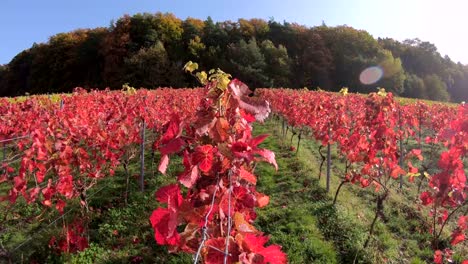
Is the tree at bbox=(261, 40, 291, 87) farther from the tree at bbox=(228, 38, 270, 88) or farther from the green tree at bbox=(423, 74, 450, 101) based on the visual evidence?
the green tree at bbox=(423, 74, 450, 101)

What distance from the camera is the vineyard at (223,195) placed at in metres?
1.65

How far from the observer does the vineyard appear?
165cm

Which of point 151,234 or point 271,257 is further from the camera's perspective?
point 151,234

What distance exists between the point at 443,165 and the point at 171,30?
46800mm

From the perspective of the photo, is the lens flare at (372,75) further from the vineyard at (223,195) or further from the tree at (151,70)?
the vineyard at (223,195)

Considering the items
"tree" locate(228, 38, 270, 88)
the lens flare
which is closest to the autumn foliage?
"tree" locate(228, 38, 270, 88)

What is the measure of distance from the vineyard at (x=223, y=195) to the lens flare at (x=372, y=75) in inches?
1286

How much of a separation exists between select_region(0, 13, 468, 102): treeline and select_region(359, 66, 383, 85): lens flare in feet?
1.50

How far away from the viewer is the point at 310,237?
5.42m

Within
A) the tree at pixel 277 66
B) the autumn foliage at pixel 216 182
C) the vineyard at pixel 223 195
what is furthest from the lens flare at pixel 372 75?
the autumn foliage at pixel 216 182

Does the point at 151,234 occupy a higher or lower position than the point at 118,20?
lower

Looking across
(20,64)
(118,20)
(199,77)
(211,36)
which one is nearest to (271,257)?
(199,77)

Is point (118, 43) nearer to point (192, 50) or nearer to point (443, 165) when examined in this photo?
point (192, 50)

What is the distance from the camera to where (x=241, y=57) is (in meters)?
40.6
